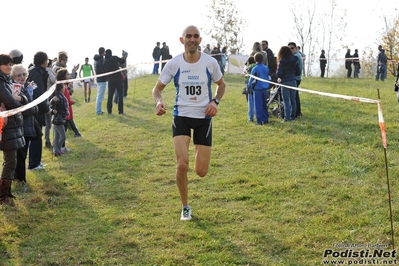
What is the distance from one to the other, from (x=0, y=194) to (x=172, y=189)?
251 centimetres

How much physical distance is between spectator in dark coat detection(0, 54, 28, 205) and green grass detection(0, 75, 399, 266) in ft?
1.10

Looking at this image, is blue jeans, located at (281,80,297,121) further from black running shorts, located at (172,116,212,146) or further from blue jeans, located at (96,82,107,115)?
blue jeans, located at (96,82,107,115)

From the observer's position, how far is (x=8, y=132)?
719 cm

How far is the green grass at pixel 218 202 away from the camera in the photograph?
557cm

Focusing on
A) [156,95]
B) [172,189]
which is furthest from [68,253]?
[172,189]

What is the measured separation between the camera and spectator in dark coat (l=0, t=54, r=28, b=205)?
706 centimetres

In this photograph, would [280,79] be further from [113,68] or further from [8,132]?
[8,132]

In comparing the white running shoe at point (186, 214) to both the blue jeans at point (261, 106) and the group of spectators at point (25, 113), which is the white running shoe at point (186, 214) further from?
the blue jeans at point (261, 106)

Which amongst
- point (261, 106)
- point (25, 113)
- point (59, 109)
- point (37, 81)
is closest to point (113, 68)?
point (261, 106)

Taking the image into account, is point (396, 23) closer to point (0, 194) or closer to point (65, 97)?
point (65, 97)

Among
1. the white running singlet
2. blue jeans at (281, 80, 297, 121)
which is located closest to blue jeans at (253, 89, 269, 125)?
blue jeans at (281, 80, 297, 121)

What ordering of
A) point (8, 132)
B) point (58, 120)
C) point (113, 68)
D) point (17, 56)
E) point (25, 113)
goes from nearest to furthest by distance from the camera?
1. point (8, 132)
2. point (25, 113)
3. point (17, 56)
4. point (58, 120)
5. point (113, 68)

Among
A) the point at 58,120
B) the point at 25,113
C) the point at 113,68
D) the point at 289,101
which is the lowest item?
the point at 58,120

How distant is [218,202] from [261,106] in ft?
21.4
